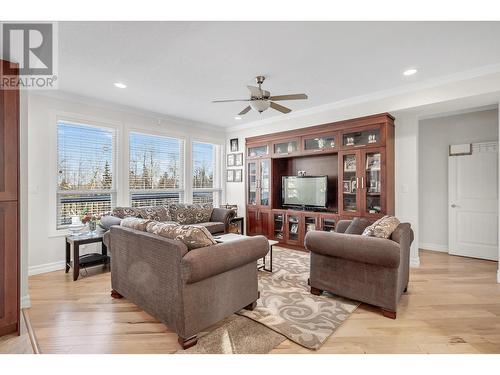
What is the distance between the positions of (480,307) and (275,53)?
10.7 feet

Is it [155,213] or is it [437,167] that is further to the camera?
[437,167]

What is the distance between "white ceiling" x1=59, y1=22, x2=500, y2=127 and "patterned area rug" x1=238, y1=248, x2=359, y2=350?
2.53 m

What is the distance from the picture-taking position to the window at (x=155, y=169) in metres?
4.62

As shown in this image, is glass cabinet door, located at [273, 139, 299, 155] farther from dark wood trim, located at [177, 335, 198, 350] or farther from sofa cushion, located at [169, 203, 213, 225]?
dark wood trim, located at [177, 335, 198, 350]

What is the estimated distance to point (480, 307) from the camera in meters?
2.50

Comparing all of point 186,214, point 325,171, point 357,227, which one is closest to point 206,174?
point 186,214

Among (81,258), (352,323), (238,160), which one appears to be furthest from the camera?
(238,160)

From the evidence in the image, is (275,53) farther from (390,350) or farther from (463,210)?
(463,210)

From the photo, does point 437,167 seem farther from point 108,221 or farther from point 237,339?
point 108,221

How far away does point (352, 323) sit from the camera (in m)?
2.21

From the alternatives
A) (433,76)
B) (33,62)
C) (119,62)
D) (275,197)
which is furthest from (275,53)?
(275,197)

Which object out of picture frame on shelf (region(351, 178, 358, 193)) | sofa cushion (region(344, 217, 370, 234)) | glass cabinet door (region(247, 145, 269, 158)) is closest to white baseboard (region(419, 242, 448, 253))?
picture frame on shelf (region(351, 178, 358, 193))

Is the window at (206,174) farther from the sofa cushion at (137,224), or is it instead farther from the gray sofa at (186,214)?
the sofa cushion at (137,224)

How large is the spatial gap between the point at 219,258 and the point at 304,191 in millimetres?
3206
